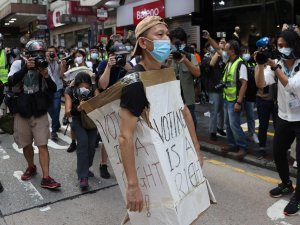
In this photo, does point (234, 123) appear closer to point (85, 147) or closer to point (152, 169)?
point (85, 147)

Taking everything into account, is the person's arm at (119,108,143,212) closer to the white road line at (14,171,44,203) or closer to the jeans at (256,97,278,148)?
the white road line at (14,171,44,203)

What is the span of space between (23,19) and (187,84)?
91.4ft

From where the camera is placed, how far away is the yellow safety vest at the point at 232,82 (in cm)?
582

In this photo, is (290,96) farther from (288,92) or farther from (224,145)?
(224,145)

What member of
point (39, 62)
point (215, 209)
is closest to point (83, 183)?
point (39, 62)

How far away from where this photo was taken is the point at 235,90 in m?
5.86

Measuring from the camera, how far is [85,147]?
15.7 feet

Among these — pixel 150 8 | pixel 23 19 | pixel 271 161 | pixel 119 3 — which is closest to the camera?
pixel 271 161

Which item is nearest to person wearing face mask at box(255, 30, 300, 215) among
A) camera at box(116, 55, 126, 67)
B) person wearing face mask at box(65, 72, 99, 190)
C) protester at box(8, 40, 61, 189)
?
camera at box(116, 55, 126, 67)

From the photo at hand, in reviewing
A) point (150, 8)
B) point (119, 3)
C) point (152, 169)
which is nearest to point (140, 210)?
point (152, 169)

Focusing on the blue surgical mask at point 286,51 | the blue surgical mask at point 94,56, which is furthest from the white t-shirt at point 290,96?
the blue surgical mask at point 94,56

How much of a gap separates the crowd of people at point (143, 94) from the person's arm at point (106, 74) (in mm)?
12

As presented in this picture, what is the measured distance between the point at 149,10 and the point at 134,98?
42.9 feet

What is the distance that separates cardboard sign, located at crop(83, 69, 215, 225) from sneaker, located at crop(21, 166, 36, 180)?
3.07 m
